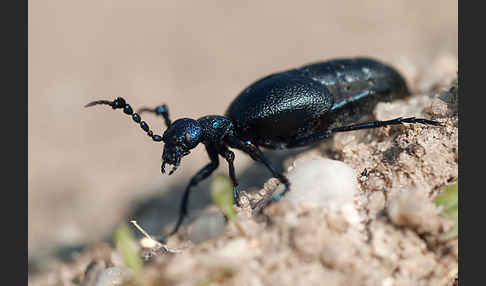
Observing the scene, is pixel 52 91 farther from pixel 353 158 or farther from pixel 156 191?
pixel 353 158

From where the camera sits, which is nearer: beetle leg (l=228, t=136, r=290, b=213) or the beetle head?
beetle leg (l=228, t=136, r=290, b=213)

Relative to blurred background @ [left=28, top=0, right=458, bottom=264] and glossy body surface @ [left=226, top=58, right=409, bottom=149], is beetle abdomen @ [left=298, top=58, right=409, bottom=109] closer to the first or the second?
glossy body surface @ [left=226, top=58, right=409, bottom=149]

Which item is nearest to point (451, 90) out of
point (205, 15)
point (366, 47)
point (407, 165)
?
point (407, 165)

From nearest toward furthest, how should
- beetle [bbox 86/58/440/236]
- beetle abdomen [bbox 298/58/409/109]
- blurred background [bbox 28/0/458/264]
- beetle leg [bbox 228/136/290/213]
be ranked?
beetle leg [bbox 228/136/290/213], beetle [bbox 86/58/440/236], beetle abdomen [bbox 298/58/409/109], blurred background [bbox 28/0/458/264]

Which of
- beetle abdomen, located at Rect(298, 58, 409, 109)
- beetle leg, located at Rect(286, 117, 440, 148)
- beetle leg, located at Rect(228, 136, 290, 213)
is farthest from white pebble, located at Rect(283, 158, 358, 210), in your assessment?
beetle abdomen, located at Rect(298, 58, 409, 109)

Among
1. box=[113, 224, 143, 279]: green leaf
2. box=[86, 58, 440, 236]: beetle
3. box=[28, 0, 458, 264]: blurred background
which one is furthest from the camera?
box=[28, 0, 458, 264]: blurred background

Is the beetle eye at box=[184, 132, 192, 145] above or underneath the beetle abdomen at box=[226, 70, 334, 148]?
underneath

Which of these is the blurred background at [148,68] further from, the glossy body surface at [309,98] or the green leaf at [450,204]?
the green leaf at [450,204]
